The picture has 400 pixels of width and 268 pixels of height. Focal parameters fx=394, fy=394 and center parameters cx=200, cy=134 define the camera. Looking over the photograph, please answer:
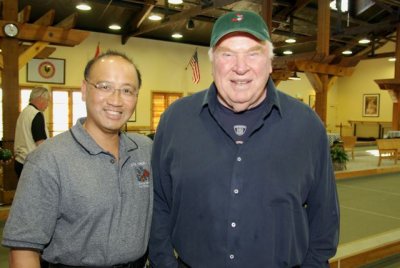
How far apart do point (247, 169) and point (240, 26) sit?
54cm

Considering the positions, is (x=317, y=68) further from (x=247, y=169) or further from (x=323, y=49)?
(x=247, y=169)

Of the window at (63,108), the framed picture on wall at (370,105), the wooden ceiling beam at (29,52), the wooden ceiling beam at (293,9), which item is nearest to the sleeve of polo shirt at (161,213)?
the wooden ceiling beam at (29,52)

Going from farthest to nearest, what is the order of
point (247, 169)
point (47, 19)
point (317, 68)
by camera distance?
point (317, 68)
point (47, 19)
point (247, 169)

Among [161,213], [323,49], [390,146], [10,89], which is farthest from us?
[390,146]

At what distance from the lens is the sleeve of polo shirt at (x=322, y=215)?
1605mm

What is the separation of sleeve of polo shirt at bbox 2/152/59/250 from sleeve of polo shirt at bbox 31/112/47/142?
3.21m

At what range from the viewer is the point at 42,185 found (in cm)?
141

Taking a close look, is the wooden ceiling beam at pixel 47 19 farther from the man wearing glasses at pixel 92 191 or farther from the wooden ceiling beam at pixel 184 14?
the wooden ceiling beam at pixel 184 14

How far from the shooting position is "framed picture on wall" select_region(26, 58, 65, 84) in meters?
12.6

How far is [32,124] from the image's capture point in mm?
4406

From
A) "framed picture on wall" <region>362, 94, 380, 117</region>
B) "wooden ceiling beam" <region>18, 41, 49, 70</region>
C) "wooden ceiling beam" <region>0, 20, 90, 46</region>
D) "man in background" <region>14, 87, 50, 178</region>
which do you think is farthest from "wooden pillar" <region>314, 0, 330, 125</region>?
"framed picture on wall" <region>362, 94, 380, 117</region>

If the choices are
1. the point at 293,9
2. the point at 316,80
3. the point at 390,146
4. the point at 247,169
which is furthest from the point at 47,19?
the point at 293,9

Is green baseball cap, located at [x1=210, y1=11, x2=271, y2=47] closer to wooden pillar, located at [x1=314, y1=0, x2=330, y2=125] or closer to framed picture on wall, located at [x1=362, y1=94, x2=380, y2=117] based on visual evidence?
wooden pillar, located at [x1=314, y1=0, x2=330, y2=125]

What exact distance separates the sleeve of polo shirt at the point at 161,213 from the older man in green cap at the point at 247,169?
37 millimetres
